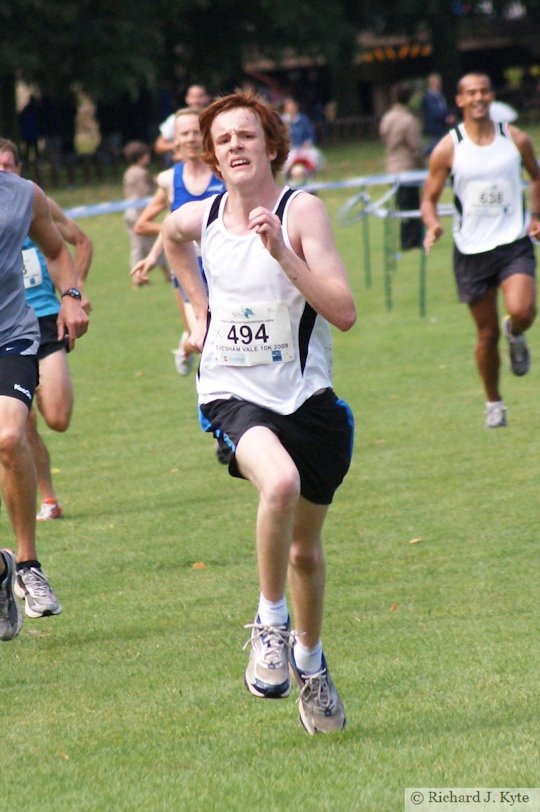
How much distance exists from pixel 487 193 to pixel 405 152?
503 inches

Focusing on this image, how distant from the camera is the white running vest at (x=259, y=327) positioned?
16.8 feet

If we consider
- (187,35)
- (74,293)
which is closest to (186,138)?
(74,293)

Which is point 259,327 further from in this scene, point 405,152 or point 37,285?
point 405,152

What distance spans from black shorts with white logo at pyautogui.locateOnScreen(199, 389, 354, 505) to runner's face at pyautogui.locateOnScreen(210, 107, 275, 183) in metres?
0.74

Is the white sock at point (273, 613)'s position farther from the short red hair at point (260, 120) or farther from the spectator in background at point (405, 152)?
the spectator in background at point (405, 152)

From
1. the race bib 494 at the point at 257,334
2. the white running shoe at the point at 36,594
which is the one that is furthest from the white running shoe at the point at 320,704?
the white running shoe at the point at 36,594

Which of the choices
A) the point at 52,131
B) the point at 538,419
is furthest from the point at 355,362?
the point at 52,131

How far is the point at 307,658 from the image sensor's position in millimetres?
5289

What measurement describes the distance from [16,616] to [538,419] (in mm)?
5781

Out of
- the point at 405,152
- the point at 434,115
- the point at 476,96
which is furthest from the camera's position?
the point at 434,115

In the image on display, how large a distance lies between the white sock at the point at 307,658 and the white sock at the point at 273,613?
0.24 m

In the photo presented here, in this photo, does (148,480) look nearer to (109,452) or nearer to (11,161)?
(109,452)

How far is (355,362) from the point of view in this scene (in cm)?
1460

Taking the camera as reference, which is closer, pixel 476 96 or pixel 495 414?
pixel 476 96
